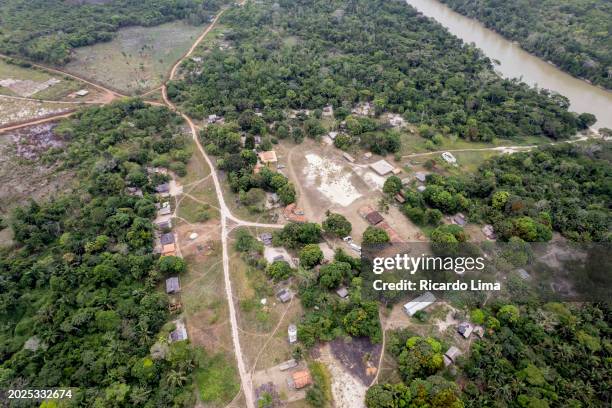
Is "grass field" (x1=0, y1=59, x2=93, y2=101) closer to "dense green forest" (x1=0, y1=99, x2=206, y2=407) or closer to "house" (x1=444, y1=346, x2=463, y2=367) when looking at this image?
"dense green forest" (x1=0, y1=99, x2=206, y2=407)

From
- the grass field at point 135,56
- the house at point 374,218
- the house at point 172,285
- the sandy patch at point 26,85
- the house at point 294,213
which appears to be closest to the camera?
the house at point 172,285

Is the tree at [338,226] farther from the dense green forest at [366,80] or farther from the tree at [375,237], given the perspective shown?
the dense green forest at [366,80]

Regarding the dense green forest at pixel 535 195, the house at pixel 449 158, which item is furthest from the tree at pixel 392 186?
the house at pixel 449 158

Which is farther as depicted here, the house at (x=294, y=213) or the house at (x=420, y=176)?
the house at (x=420, y=176)

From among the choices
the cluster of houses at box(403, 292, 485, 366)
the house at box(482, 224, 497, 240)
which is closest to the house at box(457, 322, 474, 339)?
the cluster of houses at box(403, 292, 485, 366)

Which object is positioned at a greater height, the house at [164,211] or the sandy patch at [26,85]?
the sandy patch at [26,85]

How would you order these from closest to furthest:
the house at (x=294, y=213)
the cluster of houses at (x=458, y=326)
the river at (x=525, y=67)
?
1. the cluster of houses at (x=458, y=326)
2. the house at (x=294, y=213)
3. the river at (x=525, y=67)
